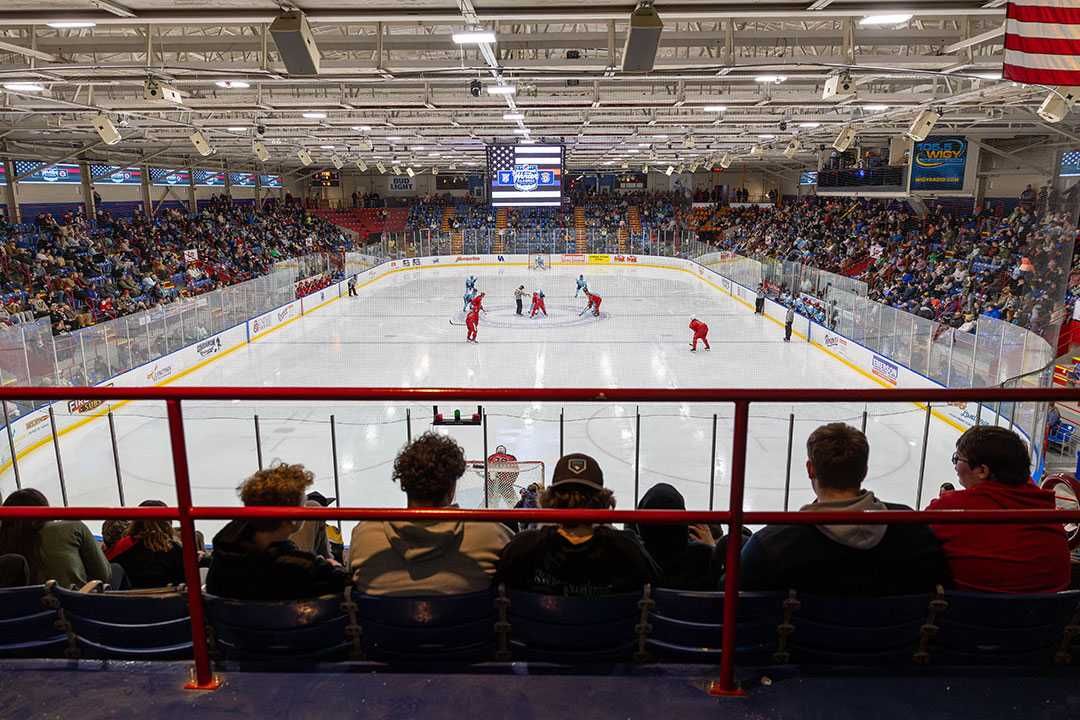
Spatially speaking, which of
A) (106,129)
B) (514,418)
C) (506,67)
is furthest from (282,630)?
(106,129)

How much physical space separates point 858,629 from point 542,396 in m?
1.39

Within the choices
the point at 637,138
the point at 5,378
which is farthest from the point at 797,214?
the point at 5,378

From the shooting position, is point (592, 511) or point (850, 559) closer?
point (592, 511)

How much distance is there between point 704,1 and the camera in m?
7.71

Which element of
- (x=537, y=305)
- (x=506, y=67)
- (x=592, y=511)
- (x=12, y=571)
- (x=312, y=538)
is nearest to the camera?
(x=592, y=511)

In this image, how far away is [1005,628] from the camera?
8.57 ft

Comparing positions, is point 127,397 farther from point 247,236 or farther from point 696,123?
point 247,236

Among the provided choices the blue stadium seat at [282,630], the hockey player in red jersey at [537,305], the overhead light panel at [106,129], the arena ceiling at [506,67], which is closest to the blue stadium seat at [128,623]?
the blue stadium seat at [282,630]

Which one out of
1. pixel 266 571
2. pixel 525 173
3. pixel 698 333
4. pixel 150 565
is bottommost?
pixel 698 333

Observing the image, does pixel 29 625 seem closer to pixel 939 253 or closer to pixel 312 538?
pixel 312 538

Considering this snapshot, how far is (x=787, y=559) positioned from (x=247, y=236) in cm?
3986

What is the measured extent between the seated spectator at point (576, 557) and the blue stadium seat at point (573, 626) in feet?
0.18

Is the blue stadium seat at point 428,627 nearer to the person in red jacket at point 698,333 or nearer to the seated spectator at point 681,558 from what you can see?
the seated spectator at point 681,558

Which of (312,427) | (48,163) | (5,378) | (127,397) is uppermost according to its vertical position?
(48,163)
